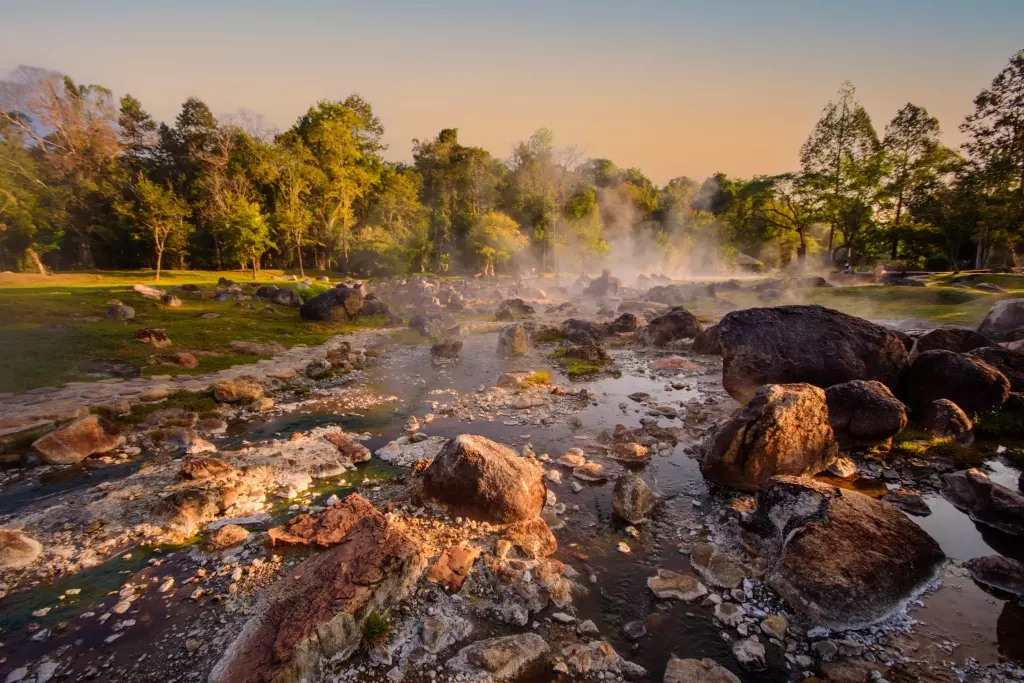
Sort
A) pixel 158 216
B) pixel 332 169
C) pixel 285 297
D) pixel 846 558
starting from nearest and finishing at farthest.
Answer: pixel 846 558
pixel 285 297
pixel 158 216
pixel 332 169

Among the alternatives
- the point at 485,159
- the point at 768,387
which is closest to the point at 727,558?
the point at 768,387

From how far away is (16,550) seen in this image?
23.5 feet

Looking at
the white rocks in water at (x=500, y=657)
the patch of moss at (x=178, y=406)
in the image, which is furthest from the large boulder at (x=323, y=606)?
the patch of moss at (x=178, y=406)

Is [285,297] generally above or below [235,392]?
above

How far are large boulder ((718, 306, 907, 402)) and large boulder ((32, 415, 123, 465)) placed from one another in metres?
18.0

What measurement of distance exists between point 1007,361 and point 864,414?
760cm

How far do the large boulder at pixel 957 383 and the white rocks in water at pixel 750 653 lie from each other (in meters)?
10.8

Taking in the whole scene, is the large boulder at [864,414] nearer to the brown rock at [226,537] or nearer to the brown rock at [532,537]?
the brown rock at [532,537]

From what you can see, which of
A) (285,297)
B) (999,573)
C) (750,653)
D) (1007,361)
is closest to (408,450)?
(750,653)

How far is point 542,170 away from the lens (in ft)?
234

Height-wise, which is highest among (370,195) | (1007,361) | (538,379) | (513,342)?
(370,195)

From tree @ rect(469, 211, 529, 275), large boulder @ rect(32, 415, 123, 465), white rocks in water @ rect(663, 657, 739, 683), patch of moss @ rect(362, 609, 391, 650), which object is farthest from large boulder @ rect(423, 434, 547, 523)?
tree @ rect(469, 211, 529, 275)

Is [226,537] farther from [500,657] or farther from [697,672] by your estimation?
[697,672]

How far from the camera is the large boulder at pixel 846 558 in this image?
→ 5934 mm
